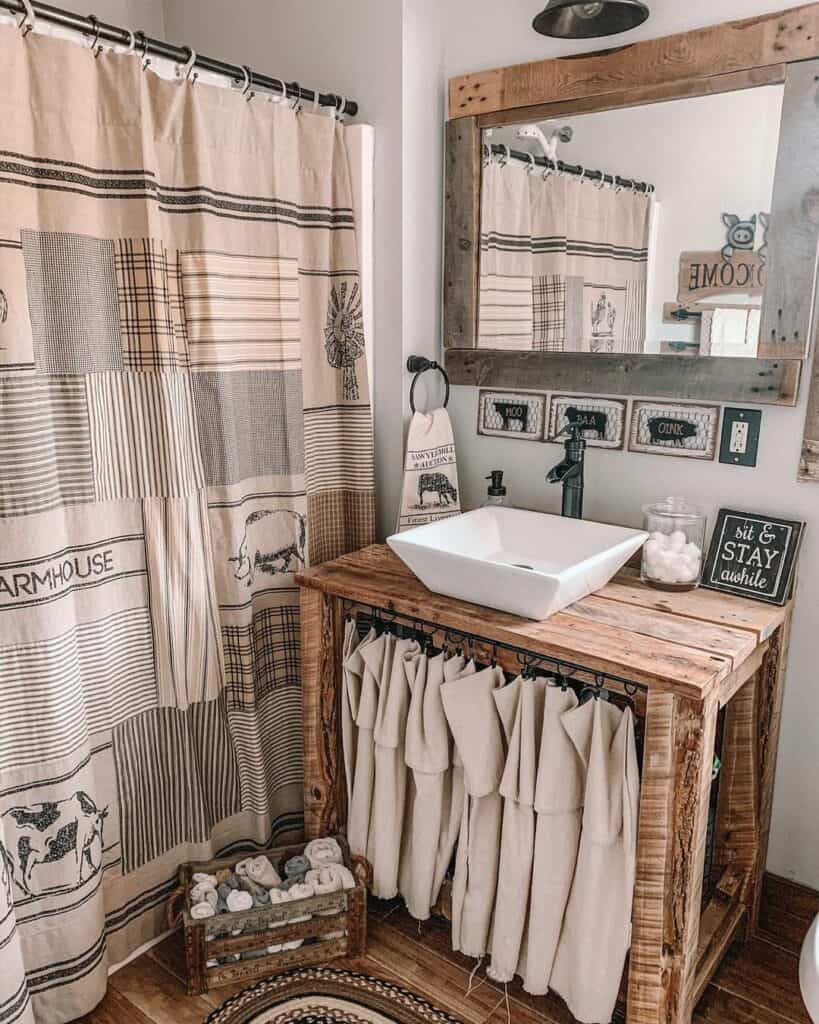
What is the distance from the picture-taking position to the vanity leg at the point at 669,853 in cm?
140

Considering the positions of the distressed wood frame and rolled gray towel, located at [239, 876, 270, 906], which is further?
rolled gray towel, located at [239, 876, 270, 906]

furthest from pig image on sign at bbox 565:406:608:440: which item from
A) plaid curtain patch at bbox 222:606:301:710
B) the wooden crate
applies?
the wooden crate

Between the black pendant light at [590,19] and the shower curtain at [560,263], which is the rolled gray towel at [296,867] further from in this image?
the black pendant light at [590,19]

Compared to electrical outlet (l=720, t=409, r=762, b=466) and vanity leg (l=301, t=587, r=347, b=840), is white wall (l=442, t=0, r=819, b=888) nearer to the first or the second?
electrical outlet (l=720, t=409, r=762, b=466)

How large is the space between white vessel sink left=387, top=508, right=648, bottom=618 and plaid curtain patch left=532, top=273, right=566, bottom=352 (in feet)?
1.41

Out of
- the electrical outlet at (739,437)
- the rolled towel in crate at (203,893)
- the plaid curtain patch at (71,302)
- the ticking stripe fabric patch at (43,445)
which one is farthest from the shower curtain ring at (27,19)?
the rolled towel in crate at (203,893)

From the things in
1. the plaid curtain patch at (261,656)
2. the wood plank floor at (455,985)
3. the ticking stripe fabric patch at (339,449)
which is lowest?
the wood plank floor at (455,985)

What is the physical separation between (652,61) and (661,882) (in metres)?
1.66

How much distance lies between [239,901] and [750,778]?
3.81ft

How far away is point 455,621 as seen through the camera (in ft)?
5.33

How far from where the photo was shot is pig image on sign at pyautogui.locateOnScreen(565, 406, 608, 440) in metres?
2.00

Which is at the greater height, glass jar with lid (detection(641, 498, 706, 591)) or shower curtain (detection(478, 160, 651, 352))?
shower curtain (detection(478, 160, 651, 352))

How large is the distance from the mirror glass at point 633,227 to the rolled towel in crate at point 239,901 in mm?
1447

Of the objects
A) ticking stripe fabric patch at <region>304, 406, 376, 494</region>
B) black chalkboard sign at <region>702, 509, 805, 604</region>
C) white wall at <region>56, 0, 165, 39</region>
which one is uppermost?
white wall at <region>56, 0, 165, 39</region>
